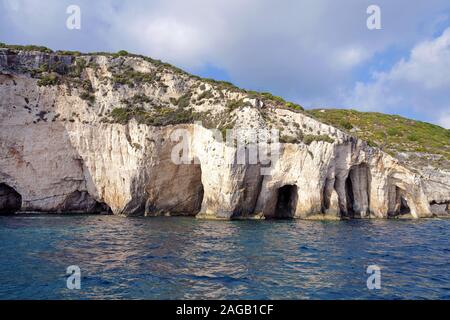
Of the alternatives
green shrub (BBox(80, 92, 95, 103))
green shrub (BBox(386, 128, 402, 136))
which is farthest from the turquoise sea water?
green shrub (BBox(386, 128, 402, 136))

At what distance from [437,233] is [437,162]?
87.1ft

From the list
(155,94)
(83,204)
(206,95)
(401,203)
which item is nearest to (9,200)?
(83,204)

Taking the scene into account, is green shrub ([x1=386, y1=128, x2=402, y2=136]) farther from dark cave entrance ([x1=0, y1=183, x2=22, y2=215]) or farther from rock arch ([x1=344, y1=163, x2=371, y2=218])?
dark cave entrance ([x1=0, y1=183, x2=22, y2=215])

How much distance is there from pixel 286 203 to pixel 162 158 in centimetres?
1285

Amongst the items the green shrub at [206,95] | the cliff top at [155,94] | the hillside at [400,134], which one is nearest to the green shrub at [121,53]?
the cliff top at [155,94]

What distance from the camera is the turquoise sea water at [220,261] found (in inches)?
476

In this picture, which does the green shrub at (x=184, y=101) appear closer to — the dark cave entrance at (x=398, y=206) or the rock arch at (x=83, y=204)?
the rock arch at (x=83, y=204)

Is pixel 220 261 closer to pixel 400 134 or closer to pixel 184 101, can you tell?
pixel 184 101

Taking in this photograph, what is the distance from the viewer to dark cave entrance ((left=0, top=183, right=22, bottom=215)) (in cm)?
3741

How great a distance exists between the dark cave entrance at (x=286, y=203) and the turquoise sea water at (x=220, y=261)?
824cm

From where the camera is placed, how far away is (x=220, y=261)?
16.1 m

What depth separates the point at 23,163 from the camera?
3597 cm

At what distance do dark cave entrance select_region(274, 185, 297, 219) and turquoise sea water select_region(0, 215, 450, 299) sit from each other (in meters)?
8.24
